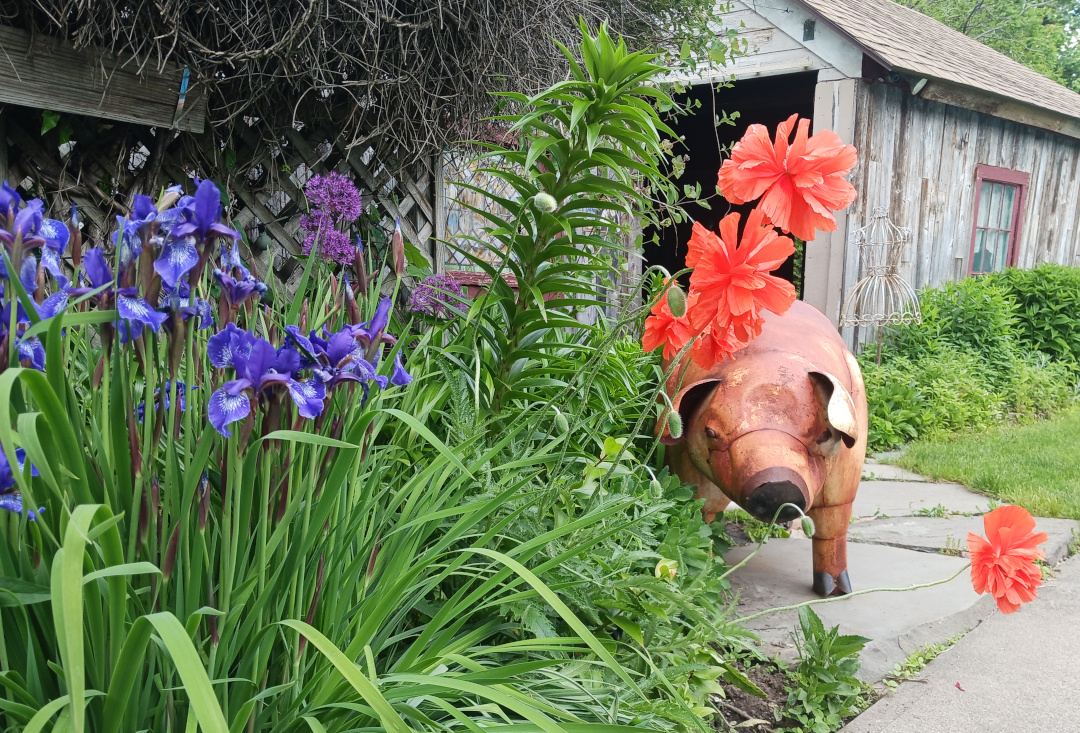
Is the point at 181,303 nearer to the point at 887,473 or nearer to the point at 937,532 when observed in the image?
the point at 937,532

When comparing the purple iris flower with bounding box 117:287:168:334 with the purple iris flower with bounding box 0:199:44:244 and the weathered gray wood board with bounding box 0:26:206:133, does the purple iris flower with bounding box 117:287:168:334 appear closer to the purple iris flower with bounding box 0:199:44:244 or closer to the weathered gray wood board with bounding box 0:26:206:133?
the purple iris flower with bounding box 0:199:44:244

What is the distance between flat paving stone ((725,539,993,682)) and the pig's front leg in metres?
0.05

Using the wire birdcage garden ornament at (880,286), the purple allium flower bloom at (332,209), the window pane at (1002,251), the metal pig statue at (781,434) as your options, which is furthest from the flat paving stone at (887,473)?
the window pane at (1002,251)

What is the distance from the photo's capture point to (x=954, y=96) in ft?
25.2

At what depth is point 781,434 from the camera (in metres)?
2.27

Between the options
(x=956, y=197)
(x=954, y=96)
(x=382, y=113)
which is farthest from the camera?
(x=956, y=197)

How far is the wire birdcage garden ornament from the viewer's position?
7.07m

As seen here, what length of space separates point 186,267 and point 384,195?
2499 mm

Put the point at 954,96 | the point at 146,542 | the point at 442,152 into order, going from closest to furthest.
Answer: the point at 146,542
the point at 442,152
the point at 954,96

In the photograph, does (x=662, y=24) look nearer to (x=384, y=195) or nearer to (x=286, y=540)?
(x=384, y=195)

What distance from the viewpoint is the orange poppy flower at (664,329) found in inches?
67.4

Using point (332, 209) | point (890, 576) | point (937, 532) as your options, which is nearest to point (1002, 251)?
point (937, 532)

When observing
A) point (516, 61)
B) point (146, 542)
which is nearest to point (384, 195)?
point (516, 61)

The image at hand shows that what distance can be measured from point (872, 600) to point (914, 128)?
6491 millimetres
